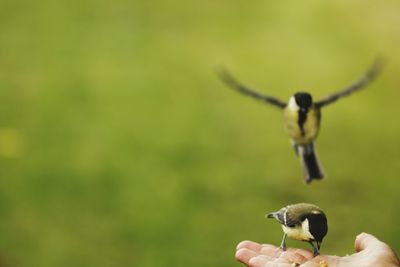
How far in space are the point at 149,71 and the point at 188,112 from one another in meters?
0.18

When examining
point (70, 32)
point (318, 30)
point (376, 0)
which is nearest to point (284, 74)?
point (318, 30)

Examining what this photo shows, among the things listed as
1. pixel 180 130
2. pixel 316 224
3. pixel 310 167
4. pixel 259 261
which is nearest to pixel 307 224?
pixel 316 224

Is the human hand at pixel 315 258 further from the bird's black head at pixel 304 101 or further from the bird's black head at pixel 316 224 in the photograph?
the bird's black head at pixel 304 101

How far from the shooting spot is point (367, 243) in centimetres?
94

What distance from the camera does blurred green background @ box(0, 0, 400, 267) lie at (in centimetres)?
157

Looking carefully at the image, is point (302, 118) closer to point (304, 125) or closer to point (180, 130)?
point (304, 125)

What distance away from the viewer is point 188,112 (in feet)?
5.96

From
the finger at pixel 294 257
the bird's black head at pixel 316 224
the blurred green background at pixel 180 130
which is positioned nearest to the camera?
the bird's black head at pixel 316 224

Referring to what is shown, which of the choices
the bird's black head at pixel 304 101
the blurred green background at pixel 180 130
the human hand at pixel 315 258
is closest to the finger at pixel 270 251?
the human hand at pixel 315 258

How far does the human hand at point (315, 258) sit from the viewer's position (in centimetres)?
89

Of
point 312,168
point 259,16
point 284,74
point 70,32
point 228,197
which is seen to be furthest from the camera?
point 70,32

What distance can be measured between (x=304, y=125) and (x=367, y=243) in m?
0.19

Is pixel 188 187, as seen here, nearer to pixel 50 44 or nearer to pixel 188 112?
pixel 188 112

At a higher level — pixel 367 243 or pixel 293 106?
pixel 293 106
